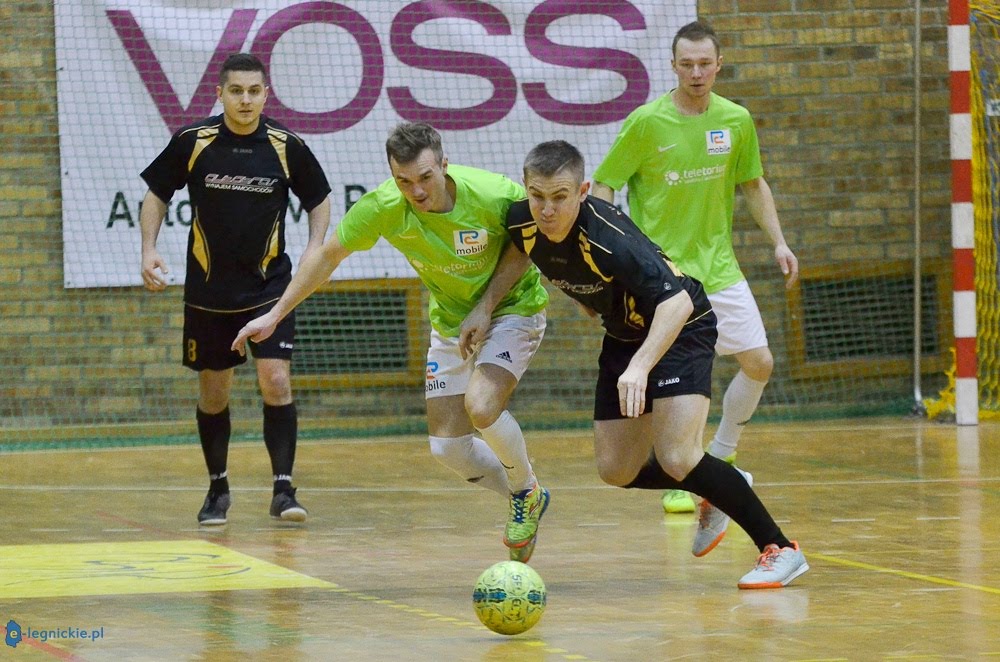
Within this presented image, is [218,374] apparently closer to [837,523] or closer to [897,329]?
[837,523]

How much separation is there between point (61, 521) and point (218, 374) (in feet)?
3.20

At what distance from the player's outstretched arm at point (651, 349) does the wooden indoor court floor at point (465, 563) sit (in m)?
0.67

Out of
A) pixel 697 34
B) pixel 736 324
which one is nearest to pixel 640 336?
pixel 736 324

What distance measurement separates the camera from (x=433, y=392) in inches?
250

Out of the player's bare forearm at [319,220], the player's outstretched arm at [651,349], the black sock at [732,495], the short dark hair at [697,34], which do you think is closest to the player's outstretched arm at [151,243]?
the player's bare forearm at [319,220]

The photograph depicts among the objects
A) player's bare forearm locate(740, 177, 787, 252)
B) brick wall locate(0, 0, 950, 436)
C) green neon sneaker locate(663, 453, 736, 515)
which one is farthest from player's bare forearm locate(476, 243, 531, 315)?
brick wall locate(0, 0, 950, 436)

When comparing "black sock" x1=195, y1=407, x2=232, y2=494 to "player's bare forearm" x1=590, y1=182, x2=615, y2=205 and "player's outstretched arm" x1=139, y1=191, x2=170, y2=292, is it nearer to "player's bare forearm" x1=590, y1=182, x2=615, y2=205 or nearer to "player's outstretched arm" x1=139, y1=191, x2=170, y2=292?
→ "player's outstretched arm" x1=139, y1=191, x2=170, y2=292

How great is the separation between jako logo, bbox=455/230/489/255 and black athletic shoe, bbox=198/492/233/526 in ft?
6.72

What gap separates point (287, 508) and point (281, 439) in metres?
0.37

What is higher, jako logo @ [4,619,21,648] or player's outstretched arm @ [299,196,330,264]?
player's outstretched arm @ [299,196,330,264]

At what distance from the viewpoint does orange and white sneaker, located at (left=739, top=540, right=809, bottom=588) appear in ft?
17.6

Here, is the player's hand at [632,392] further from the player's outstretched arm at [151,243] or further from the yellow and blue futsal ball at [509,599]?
the player's outstretched arm at [151,243]

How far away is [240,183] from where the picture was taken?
7.28m

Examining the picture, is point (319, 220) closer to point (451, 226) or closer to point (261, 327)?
point (261, 327)
